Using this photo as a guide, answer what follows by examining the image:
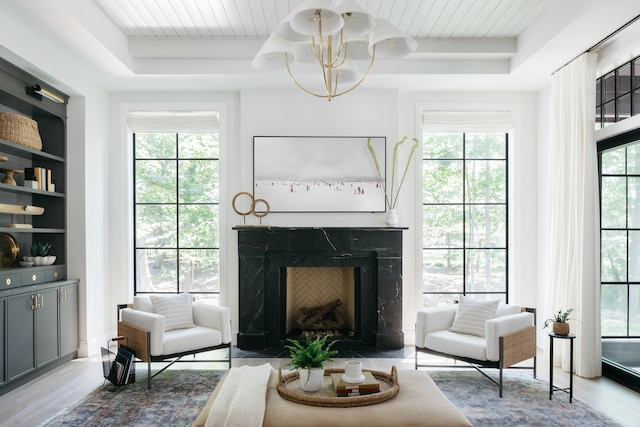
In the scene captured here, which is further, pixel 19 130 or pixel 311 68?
pixel 311 68

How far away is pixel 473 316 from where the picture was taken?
4.41 meters

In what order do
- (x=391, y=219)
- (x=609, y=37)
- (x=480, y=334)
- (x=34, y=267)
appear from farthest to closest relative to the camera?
(x=391, y=219)
(x=34, y=267)
(x=480, y=334)
(x=609, y=37)

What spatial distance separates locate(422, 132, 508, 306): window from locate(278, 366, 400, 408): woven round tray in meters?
2.72

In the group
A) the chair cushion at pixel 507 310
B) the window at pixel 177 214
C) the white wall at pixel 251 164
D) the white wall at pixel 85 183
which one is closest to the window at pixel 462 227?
the white wall at pixel 251 164

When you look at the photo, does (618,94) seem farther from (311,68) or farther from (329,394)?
(329,394)

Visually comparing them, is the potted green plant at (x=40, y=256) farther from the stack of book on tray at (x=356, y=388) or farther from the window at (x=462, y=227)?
the window at (x=462, y=227)

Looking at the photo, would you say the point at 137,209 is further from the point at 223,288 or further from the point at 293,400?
the point at 293,400

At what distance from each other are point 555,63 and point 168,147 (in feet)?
13.9

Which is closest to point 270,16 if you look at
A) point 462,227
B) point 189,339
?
point 189,339

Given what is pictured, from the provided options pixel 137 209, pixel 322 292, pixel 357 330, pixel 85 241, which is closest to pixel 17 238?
pixel 85 241

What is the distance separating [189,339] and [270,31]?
2.95 metres

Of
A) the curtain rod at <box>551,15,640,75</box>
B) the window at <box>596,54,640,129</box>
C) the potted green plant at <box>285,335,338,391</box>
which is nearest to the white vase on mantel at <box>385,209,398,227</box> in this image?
the window at <box>596,54,640,129</box>

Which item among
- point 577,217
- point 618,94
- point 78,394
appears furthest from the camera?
point 577,217

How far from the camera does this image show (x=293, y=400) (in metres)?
2.87
